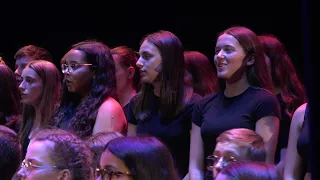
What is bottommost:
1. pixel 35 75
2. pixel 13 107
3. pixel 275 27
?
pixel 13 107

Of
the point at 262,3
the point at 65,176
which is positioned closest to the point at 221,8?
the point at 262,3

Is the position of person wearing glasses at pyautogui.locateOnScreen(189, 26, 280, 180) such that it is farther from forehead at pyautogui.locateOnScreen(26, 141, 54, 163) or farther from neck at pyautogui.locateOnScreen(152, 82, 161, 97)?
forehead at pyautogui.locateOnScreen(26, 141, 54, 163)

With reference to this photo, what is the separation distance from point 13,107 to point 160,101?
1.24 metres

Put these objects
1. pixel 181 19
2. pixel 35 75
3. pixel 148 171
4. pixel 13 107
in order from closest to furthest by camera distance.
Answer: pixel 148 171 < pixel 35 75 < pixel 13 107 < pixel 181 19

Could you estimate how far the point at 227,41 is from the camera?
249cm

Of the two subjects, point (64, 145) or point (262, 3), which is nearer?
point (64, 145)

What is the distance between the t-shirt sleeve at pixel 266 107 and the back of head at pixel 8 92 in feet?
5.93

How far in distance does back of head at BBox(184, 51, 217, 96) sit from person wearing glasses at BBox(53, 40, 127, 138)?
43 centimetres

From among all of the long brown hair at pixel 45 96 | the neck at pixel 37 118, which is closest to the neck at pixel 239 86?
the long brown hair at pixel 45 96

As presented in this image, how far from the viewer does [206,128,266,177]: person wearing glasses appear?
1916 millimetres

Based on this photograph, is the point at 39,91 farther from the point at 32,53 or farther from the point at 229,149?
the point at 229,149

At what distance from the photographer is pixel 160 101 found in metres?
2.73

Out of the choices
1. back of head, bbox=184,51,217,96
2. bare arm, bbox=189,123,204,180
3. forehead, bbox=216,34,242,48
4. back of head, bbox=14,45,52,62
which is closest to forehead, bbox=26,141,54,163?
bare arm, bbox=189,123,204,180

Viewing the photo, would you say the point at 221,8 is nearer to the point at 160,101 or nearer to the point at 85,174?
the point at 160,101
